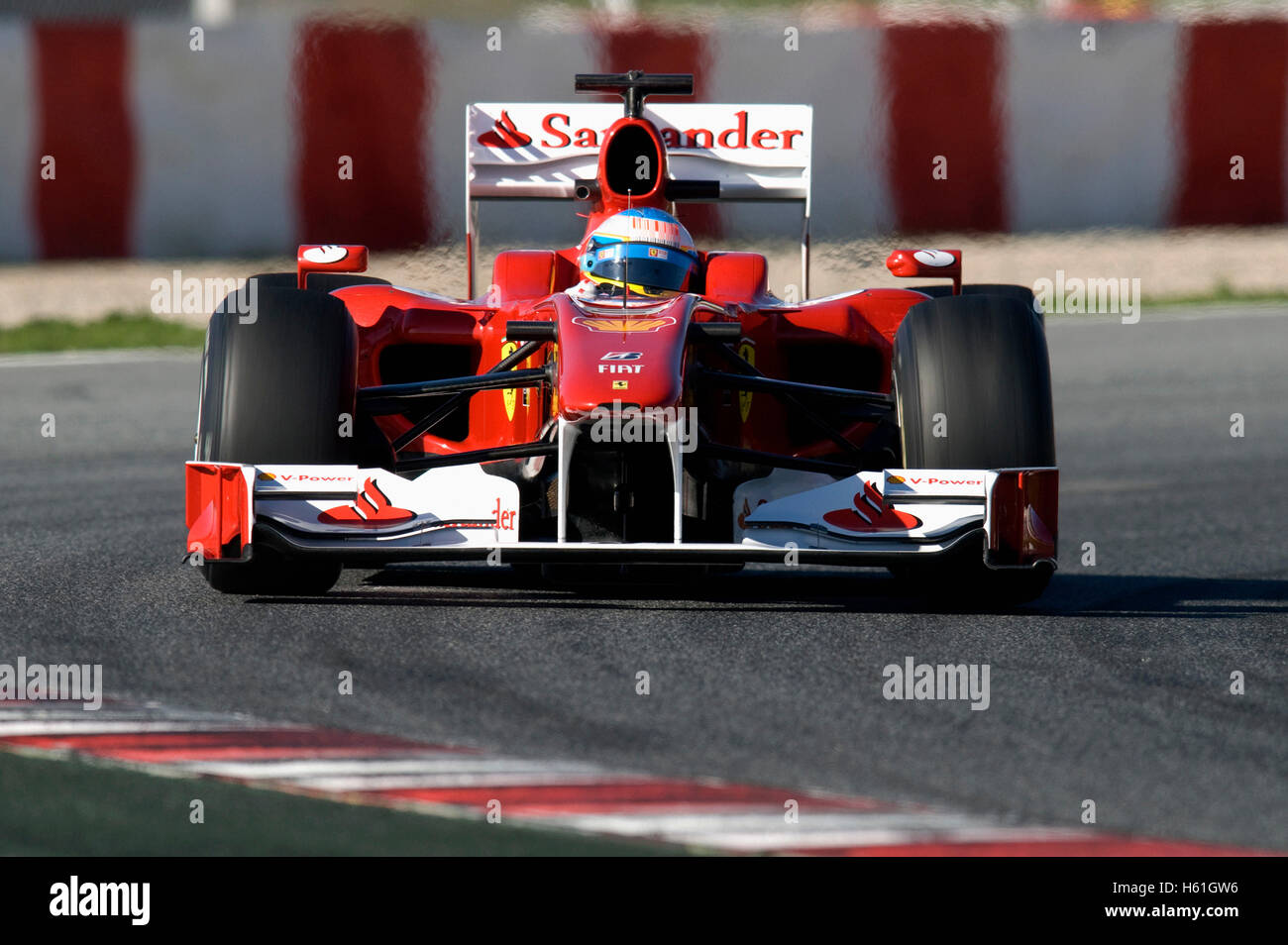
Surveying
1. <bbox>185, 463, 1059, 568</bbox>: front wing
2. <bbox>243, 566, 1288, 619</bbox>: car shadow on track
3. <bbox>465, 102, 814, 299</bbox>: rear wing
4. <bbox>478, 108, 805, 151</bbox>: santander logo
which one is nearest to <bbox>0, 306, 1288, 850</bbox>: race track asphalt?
<bbox>243, 566, 1288, 619</bbox>: car shadow on track

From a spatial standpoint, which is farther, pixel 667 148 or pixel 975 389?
pixel 667 148

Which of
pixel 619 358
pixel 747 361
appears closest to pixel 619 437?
pixel 619 358

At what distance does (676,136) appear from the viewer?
29.5 feet

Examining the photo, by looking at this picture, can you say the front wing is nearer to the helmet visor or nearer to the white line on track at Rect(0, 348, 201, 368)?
the helmet visor

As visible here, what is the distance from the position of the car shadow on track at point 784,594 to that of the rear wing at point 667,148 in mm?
1597

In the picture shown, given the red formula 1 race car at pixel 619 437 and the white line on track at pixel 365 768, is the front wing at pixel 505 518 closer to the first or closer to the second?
the red formula 1 race car at pixel 619 437

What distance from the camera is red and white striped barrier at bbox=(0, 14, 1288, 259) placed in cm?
1584

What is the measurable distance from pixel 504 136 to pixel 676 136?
73 cm

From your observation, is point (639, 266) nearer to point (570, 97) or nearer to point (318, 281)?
point (318, 281)

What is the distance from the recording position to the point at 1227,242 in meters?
17.9

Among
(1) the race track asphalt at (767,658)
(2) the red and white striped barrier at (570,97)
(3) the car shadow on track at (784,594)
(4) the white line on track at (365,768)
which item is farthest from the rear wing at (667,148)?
(2) the red and white striped barrier at (570,97)

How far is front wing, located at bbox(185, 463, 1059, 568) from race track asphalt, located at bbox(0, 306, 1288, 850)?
0.24 meters

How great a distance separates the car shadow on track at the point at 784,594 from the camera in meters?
7.05

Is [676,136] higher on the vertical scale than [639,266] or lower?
higher
